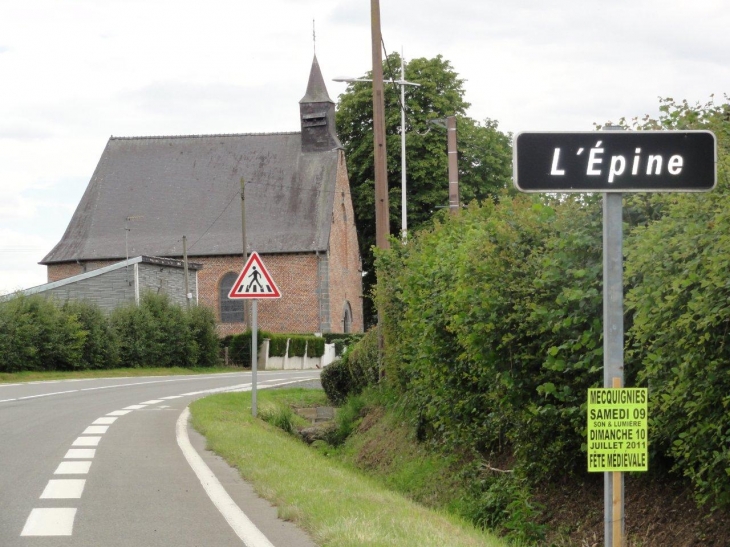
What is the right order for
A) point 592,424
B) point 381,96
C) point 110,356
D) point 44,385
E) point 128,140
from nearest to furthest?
point 592,424 → point 381,96 → point 44,385 → point 110,356 → point 128,140

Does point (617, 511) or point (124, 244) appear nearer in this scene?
point (617, 511)

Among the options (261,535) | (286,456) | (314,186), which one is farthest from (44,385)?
(314,186)

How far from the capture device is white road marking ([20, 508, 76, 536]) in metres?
7.53

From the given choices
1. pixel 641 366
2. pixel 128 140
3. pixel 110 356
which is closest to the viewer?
pixel 641 366

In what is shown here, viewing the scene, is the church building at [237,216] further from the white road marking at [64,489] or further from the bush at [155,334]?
the white road marking at [64,489]

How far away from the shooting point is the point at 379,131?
20.8 meters

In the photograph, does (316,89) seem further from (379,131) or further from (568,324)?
(568,324)

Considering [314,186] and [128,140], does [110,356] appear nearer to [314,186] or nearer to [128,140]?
[314,186]

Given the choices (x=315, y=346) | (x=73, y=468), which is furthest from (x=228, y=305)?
(x=73, y=468)

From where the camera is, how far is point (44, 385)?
29406 millimetres

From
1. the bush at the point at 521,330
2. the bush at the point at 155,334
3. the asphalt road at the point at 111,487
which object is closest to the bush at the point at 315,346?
the bush at the point at 155,334

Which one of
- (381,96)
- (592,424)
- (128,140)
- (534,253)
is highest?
(128,140)

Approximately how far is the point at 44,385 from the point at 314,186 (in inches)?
1455

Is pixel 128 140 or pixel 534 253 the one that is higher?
pixel 128 140
